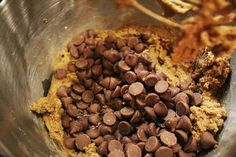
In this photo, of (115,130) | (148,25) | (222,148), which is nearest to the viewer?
(222,148)

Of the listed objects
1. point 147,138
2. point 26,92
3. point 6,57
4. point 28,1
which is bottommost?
point 147,138

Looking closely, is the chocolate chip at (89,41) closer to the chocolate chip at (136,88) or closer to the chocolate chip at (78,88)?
the chocolate chip at (78,88)

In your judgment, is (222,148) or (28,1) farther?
(28,1)

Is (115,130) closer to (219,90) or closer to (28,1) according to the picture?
(219,90)

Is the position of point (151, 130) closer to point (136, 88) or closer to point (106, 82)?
point (136, 88)

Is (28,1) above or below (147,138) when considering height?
above

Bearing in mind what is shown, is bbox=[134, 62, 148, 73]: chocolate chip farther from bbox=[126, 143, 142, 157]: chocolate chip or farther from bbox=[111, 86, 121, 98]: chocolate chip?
bbox=[126, 143, 142, 157]: chocolate chip

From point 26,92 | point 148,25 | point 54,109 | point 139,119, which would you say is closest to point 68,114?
point 54,109
